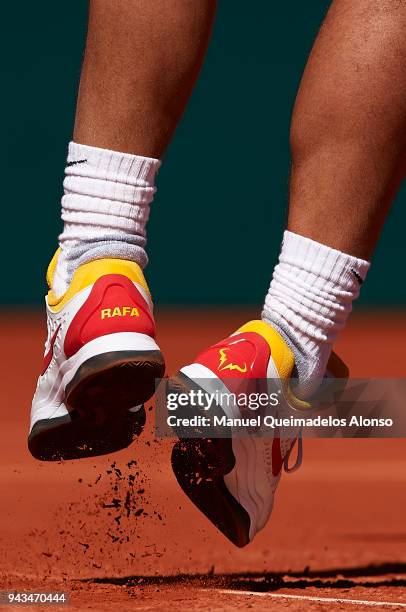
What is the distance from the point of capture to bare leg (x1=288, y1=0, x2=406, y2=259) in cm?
146

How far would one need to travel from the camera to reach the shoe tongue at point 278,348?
1502 mm

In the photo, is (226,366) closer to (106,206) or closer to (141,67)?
(106,206)

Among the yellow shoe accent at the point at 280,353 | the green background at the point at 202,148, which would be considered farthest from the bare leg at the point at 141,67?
the green background at the point at 202,148

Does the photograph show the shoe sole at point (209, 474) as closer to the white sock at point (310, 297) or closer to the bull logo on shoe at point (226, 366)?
the bull logo on shoe at point (226, 366)

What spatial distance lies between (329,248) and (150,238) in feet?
17.5

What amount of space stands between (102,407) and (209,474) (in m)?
0.17

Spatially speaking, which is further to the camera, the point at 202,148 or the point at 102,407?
the point at 202,148

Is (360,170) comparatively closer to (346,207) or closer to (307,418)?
(346,207)

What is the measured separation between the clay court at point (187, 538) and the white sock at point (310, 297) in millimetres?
342

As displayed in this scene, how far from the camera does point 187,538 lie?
221cm

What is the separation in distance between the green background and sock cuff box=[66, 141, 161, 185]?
5.20m

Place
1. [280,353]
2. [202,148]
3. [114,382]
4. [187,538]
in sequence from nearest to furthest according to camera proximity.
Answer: [114,382], [280,353], [187,538], [202,148]

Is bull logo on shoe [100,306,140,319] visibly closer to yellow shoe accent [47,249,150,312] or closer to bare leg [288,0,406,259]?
yellow shoe accent [47,249,150,312]

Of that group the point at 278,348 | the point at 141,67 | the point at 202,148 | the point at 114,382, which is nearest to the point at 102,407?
the point at 114,382
